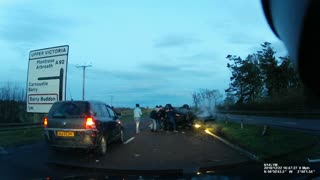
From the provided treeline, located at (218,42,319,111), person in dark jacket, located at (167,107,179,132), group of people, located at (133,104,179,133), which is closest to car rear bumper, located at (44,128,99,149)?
group of people, located at (133,104,179,133)

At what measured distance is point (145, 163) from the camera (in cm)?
1361

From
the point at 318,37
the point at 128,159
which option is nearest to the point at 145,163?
the point at 128,159

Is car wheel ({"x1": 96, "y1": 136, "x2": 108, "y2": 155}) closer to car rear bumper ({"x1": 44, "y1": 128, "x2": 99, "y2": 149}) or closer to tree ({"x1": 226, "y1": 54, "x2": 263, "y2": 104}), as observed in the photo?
car rear bumper ({"x1": 44, "y1": 128, "x2": 99, "y2": 149})

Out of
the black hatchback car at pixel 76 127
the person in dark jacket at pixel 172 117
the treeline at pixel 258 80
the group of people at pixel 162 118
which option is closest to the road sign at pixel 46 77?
the group of people at pixel 162 118

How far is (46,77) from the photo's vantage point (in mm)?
24703

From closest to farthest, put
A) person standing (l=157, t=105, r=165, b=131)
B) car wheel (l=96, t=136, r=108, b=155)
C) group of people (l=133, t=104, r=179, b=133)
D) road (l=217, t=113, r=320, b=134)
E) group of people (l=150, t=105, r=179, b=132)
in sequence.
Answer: car wheel (l=96, t=136, r=108, b=155) → road (l=217, t=113, r=320, b=134) → group of people (l=133, t=104, r=179, b=133) → group of people (l=150, t=105, r=179, b=132) → person standing (l=157, t=105, r=165, b=131)

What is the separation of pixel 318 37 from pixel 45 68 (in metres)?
20.3

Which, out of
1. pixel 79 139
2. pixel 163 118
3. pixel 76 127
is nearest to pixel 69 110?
pixel 76 127

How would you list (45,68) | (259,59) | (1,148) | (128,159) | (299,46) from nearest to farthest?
1. (299,46)
2. (128,159)
3. (1,148)
4. (45,68)
5. (259,59)

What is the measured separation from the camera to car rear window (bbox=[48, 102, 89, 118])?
1580cm

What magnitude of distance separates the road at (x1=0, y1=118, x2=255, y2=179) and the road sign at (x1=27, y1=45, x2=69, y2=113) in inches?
219

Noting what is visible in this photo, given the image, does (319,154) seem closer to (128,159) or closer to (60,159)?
(128,159)

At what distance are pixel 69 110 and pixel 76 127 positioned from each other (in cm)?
72

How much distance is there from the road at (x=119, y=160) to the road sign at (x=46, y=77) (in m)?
5.57
